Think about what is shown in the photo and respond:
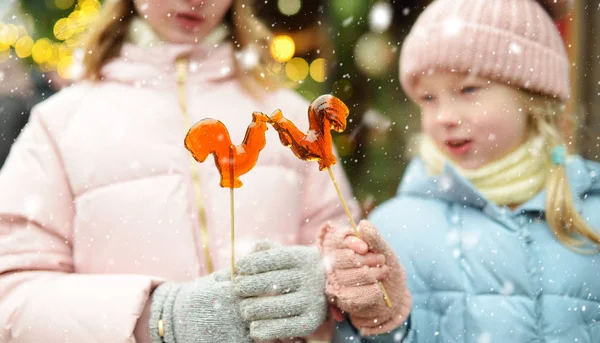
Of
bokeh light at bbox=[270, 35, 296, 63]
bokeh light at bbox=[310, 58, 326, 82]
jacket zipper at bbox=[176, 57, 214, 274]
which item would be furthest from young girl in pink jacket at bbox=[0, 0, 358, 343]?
bokeh light at bbox=[310, 58, 326, 82]

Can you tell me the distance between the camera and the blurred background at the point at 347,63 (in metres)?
0.88

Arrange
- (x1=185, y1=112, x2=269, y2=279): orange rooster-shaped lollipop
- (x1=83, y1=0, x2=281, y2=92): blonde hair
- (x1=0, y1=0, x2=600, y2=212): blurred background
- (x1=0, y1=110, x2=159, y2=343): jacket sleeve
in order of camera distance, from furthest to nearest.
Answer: (x1=0, y1=0, x2=600, y2=212): blurred background → (x1=83, y1=0, x2=281, y2=92): blonde hair → (x1=0, y1=110, x2=159, y2=343): jacket sleeve → (x1=185, y1=112, x2=269, y2=279): orange rooster-shaped lollipop

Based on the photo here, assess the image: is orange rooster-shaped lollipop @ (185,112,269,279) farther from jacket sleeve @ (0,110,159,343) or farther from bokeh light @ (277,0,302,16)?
bokeh light @ (277,0,302,16)

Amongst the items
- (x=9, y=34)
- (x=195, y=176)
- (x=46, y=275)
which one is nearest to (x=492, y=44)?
(x=195, y=176)

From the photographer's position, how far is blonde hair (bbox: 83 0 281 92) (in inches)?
28.5

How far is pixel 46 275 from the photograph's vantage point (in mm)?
655

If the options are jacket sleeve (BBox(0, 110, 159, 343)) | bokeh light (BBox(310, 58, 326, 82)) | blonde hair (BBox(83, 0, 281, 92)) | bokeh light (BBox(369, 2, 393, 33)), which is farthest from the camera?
bokeh light (BBox(369, 2, 393, 33))

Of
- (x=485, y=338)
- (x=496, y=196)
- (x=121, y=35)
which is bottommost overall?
(x=485, y=338)

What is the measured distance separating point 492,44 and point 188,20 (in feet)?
1.27

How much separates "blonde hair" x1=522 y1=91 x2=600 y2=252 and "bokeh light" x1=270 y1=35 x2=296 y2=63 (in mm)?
Result: 349

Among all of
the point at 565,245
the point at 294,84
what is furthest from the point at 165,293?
the point at 565,245

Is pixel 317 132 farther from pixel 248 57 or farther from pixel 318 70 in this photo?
pixel 318 70

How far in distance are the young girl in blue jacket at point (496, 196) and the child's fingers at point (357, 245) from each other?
20cm

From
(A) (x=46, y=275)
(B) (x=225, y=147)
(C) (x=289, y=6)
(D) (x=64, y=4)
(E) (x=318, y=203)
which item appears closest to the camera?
(B) (x=225, y=147)
